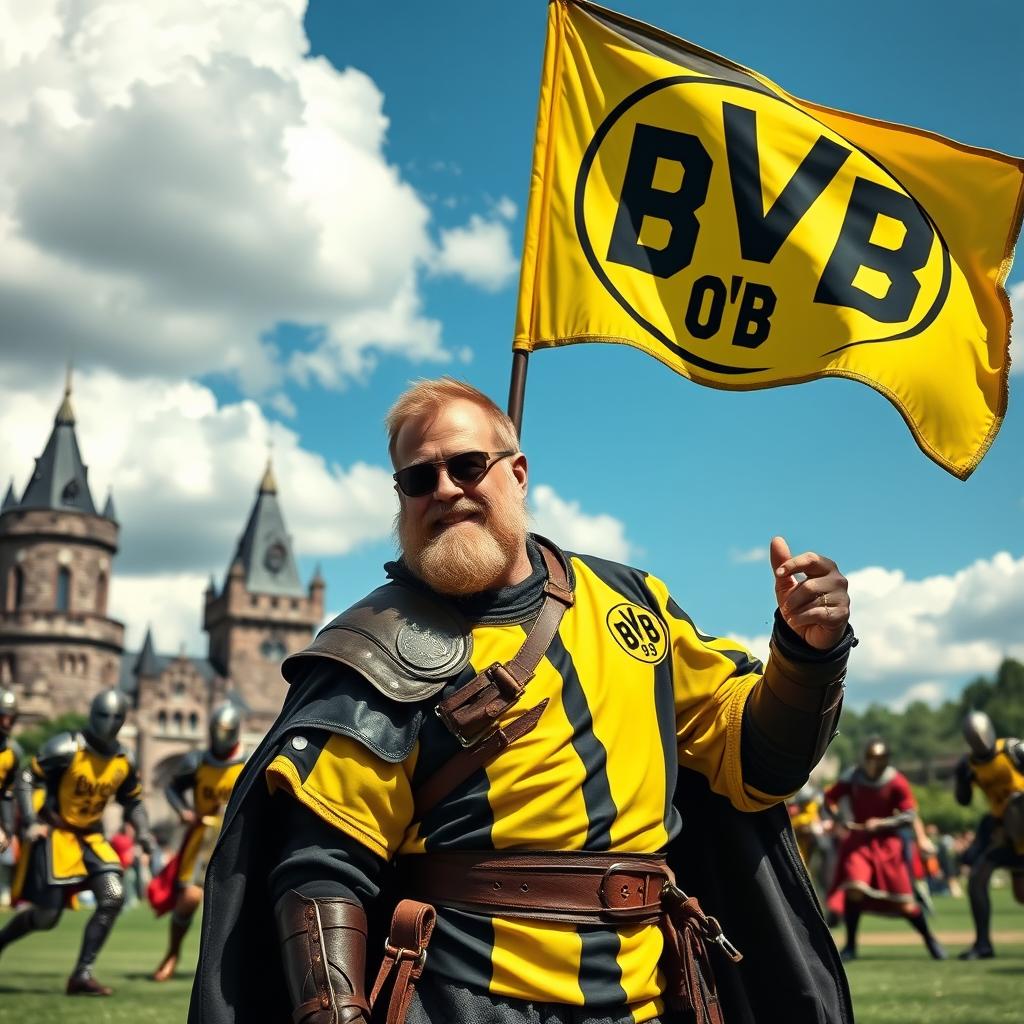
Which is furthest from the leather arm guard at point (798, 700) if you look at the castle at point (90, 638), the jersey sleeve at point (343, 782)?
the castle at point (90, 638)

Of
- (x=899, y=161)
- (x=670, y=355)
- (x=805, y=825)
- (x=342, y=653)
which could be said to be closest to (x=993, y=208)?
(x=899, y=161)

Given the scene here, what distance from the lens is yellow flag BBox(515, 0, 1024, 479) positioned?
15.3 ft

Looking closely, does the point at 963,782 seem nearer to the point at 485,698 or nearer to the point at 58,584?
the point at 485,698

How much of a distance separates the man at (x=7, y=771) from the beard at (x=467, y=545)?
32.5 feet

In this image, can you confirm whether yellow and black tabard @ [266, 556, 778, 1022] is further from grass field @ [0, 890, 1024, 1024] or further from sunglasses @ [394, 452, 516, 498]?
grass field @ [0, 890, 1024, 1024]

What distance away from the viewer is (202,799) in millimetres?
13031

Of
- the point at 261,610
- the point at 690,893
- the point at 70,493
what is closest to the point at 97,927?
the point at 690,893

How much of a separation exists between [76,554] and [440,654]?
295ft

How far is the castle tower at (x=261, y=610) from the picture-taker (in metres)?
98.4

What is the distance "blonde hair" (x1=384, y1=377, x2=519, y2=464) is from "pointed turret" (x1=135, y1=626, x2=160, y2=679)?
93191 millimetres

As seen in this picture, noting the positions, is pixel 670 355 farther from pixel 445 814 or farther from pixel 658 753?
pixel 445 814

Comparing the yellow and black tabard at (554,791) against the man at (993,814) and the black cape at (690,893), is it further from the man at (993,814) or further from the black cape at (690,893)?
the man at (993,814)

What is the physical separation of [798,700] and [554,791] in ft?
2.15

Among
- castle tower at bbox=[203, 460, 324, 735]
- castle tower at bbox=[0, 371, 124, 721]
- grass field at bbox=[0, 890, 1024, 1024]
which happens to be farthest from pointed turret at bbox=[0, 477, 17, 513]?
grass field at bbox=[0, 890, 1024, 1024]
